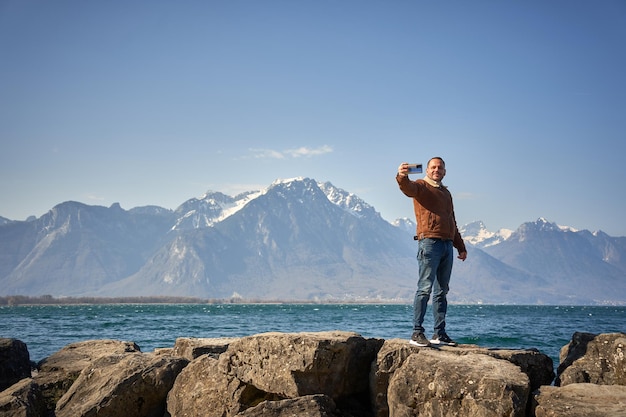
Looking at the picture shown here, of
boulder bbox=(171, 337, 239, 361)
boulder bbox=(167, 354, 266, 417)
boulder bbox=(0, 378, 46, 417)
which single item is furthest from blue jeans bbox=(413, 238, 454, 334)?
boulder bbox=(0, 378, 46, 417)

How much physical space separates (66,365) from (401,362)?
281 inches

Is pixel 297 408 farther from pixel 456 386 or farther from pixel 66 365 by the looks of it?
pixel 66 365

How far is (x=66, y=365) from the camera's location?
1224 centimetres

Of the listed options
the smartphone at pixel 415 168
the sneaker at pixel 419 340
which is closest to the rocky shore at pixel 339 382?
the sneaker at pixel 419 340

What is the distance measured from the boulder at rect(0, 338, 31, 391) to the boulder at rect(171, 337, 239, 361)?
10.1 feet

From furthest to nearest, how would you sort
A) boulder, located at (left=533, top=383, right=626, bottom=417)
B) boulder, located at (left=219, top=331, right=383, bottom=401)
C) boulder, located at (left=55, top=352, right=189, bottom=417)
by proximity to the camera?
boulder, located at (left=55, top=352, right=189, bottom=417) → boulder, located at (left=219, top=331, right=383, bottom=401) → boulder, located at (left=533, top=383, right=626, bottom=417)

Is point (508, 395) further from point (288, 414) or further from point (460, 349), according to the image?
point (288, 414)

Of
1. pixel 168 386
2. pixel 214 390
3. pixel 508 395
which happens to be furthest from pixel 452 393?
pixel 168 386

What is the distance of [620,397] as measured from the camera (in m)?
6.97

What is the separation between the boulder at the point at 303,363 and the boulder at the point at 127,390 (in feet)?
4.52

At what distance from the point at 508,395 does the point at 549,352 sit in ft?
68.3

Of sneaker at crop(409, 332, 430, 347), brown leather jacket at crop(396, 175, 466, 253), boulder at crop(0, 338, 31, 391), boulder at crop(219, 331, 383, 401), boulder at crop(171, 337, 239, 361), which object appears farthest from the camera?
boulder at crop(0, 338, 31, 391)

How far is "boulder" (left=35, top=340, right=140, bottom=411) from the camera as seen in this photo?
11.4m

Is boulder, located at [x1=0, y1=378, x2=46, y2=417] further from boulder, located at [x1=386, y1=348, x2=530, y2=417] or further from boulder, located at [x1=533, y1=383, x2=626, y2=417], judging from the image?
boulder, located at [x1=533, y1=383, x2=626, y2=417]
